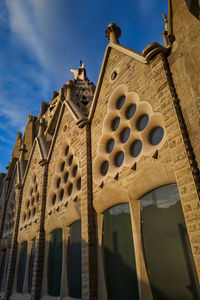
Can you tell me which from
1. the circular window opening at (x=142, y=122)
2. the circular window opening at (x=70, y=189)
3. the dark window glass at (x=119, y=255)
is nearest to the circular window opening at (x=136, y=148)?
the circular window opening at (x=142, y=122)

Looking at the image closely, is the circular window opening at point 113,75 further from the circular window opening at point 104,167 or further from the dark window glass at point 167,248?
the dark window glass at point 167,248

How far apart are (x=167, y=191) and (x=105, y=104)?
394 cm

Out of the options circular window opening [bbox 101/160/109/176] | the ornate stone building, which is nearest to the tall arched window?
the ornate stone building

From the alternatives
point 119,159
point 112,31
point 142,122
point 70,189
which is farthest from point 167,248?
point 112,31

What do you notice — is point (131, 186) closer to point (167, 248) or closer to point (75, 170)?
point (167, 248)

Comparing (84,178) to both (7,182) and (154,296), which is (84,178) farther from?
(7,182)

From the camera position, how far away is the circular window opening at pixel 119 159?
624 centimetres

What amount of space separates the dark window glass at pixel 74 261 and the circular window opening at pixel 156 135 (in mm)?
3944

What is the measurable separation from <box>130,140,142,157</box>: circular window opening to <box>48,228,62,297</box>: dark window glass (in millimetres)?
4624

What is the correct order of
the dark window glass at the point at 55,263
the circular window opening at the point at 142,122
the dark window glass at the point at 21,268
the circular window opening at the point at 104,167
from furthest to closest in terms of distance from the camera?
the dark window glass at the point at 21,268
the dark window glass at the point at 55,263
the circular window opening at the point at 104,167
the circular window opening at the point at 142,122

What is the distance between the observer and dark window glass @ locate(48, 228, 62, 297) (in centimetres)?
760

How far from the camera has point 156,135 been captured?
518 cm

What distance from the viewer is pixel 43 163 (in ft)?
35.4

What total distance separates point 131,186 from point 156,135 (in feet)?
4.57
